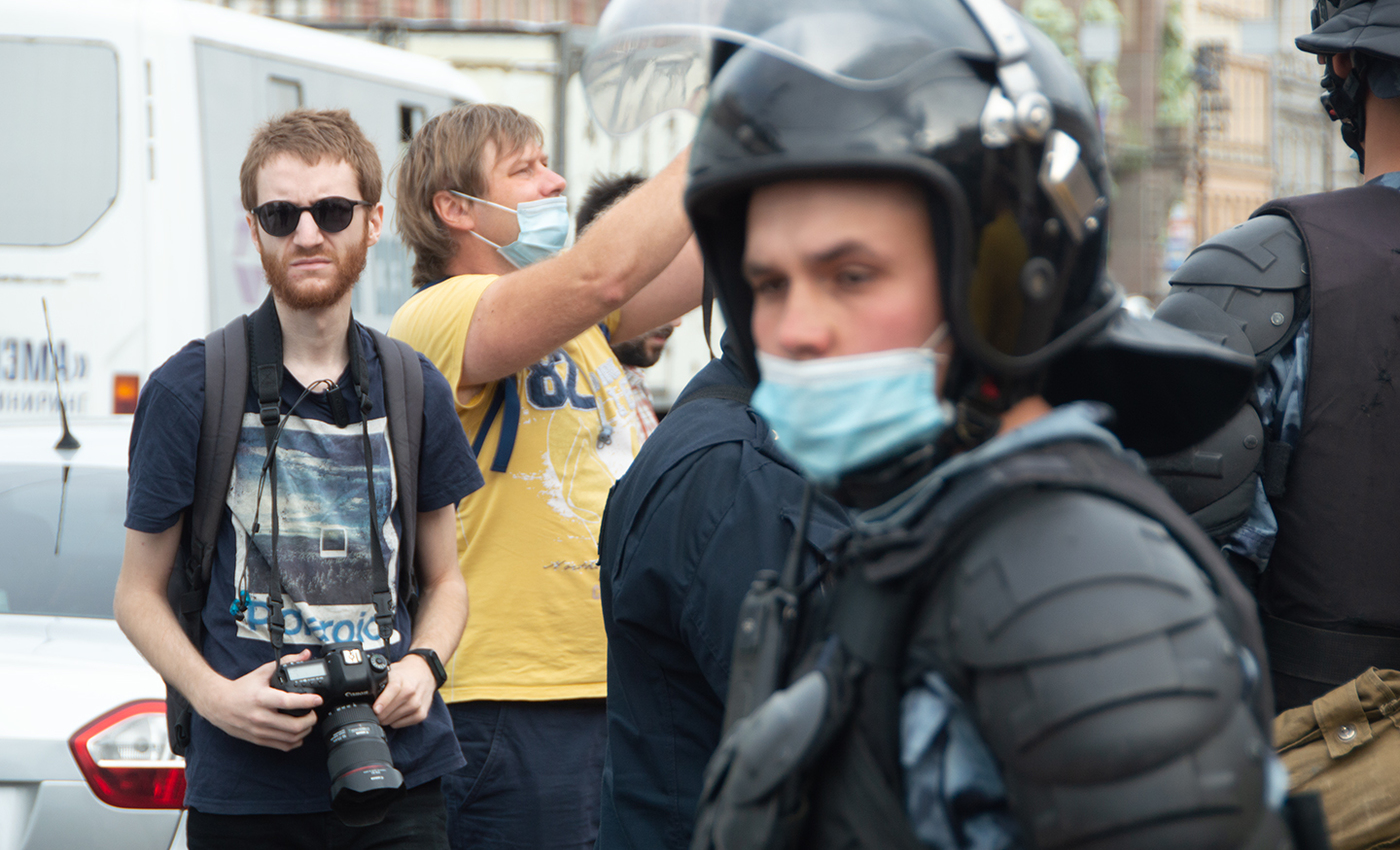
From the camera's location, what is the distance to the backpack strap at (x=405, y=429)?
3.01m

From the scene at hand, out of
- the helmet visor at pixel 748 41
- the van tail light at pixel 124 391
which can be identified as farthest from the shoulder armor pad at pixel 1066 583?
the van tail light at pixel 124 391

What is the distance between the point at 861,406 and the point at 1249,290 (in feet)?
4.86

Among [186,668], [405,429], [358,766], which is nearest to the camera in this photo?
[358,766]

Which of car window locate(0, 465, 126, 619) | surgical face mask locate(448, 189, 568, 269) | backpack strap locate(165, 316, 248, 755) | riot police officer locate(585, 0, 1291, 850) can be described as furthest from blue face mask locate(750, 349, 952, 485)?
car window locate(0, 465, 126, 619)

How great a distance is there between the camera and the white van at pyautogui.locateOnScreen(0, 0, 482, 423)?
7.70 m

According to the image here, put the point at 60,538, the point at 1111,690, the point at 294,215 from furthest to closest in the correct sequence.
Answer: the point at 60,538, the point at 294,215, the point at 1111,690

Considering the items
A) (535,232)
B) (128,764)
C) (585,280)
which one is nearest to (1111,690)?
(585,280)

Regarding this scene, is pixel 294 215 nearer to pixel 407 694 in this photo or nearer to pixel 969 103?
pixel 407 694

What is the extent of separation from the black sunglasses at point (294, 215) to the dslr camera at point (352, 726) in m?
0.96

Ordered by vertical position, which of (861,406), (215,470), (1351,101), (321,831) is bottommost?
(321,831)

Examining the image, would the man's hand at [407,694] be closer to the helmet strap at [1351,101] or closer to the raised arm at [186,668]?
the raised arm at [186,668]

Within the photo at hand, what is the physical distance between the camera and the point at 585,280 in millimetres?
3217

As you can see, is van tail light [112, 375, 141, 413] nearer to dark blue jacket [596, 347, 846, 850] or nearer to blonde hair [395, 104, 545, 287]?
blonde hair [395, 104, 545, 287]

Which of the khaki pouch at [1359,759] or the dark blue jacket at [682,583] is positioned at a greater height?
the dark blue jacket at [682,583]
